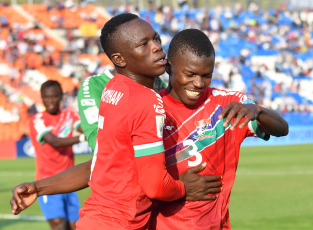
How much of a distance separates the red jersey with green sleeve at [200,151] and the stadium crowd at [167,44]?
873 inches

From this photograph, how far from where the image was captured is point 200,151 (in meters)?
3.98

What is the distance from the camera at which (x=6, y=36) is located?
3359cm

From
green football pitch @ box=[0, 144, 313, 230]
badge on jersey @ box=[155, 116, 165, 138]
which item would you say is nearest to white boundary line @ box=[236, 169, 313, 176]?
green football pitch @ box=[0, 144, 313, 230]

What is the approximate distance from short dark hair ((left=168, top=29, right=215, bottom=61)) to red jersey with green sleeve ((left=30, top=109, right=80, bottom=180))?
498 cm

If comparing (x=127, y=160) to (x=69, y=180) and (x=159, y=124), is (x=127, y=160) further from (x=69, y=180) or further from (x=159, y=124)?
(x=69, y=180)

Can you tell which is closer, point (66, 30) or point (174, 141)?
point (174, 141)

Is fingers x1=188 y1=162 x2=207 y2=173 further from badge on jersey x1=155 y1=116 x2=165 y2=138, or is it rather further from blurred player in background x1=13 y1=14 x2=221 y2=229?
badge on jersey x1=155 y1=116 x2=165 y2=138

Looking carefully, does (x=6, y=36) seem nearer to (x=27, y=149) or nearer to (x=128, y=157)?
(x=27, y=149)

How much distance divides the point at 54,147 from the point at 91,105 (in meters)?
3.60

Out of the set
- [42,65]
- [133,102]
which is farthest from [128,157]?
[42,65]

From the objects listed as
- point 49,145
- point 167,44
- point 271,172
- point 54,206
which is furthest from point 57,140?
point 167,44

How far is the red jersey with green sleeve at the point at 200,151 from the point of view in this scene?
3898 mm

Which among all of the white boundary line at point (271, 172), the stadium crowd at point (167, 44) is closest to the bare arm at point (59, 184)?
the white boundary line at point (271, 172)

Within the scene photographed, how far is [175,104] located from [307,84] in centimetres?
3449
